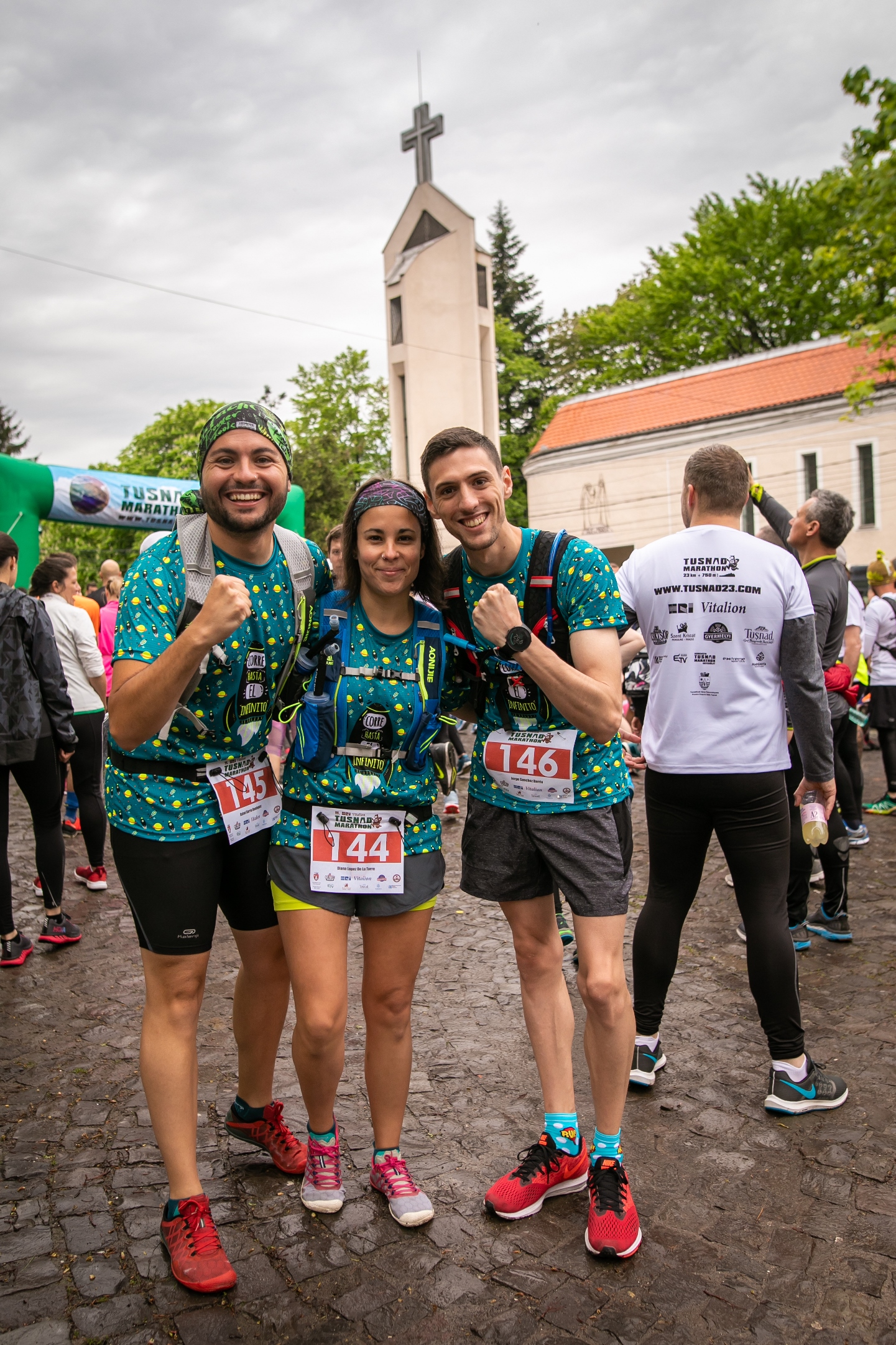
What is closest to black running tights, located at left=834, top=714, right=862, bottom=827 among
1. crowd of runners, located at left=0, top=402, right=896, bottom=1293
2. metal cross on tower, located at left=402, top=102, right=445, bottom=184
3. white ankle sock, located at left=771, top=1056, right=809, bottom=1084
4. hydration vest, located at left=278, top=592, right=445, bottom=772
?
white ankle sock, located at left=771, top=1056, right=809, bottom=1084

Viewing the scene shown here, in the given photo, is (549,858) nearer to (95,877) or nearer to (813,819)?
(813,819)

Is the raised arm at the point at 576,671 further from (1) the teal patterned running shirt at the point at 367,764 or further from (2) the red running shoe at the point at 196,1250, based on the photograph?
(2) the red running shoe at the point at 196,1250

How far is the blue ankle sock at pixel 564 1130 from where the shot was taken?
116 inches

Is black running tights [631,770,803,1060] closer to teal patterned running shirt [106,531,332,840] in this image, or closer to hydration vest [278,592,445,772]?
hydration vest [278,592,445,772]

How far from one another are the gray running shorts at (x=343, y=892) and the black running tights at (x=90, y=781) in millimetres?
4074

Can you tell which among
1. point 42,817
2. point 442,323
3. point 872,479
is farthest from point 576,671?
point 872,479

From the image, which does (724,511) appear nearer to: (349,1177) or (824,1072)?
(824,1072)

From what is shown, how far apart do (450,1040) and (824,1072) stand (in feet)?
4.62

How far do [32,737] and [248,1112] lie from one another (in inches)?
106

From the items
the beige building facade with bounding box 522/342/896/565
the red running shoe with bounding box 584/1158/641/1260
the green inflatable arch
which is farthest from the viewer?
the beige building facade with bounding box 522/342/896/565

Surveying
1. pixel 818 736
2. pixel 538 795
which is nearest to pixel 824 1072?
pixel 818 736

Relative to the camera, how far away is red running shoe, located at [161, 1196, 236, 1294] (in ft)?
8.09

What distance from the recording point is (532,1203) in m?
2.82

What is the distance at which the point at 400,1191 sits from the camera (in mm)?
2805
